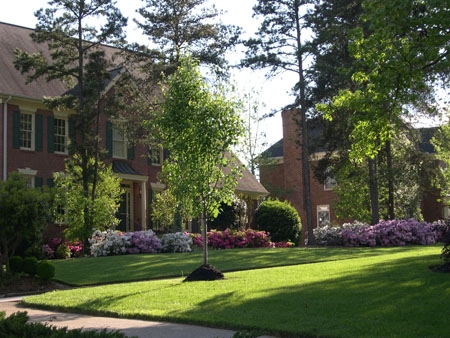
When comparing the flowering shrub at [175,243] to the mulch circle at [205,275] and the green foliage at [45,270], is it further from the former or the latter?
the mulch circle at [205,275]

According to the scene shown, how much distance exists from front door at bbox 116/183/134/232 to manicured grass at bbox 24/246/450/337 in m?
16.8

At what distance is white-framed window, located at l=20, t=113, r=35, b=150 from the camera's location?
29.5 m

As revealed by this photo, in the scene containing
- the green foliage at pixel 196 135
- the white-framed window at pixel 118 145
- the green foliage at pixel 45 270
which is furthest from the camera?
the white-framed window at pixel 118 145

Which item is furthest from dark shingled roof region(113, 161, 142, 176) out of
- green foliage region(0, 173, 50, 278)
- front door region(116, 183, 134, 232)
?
green foliage region(0, 173, 50, 278)

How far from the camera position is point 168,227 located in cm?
3347

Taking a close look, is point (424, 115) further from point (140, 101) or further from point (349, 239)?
point (140, 101)

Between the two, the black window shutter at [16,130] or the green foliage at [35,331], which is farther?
the black window shutter at [16,130]

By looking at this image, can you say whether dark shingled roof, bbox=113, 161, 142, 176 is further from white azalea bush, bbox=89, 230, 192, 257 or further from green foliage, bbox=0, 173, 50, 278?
green foliage, bbox=0, 173, 50, 278

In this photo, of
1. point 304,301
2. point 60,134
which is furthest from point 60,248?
point 304,301

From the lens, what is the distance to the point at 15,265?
61.0 feet

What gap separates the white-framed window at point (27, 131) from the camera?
96.7 ft

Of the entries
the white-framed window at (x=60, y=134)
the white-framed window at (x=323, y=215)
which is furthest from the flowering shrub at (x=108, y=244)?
the white-framed window at (x=323, y=215)

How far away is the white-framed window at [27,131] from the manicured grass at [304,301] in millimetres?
15691

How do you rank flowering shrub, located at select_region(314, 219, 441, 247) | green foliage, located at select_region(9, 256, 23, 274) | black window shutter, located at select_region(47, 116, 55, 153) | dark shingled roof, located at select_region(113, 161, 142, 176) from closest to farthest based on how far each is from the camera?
green foliage, located at select_region(9, 256, 23, 274), flowering shrub, located at select_region(314, 219, 441, 247), black window shutter, located at select_region(47, 116, 55, 153), dark shingled roof, located at select_region(113, 161, 142, 176)
